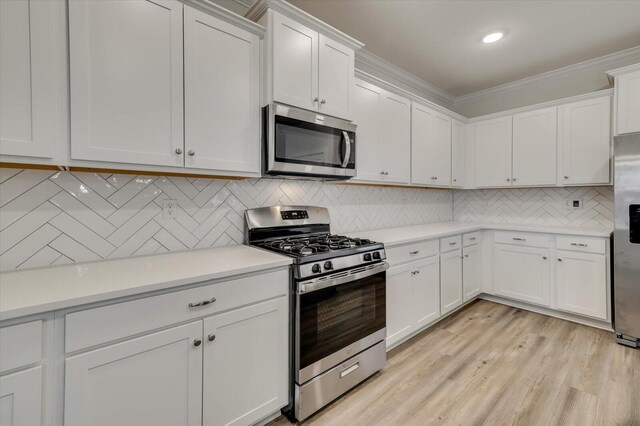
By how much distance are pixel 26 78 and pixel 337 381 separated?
2118 mm

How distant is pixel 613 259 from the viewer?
2650 millimetres

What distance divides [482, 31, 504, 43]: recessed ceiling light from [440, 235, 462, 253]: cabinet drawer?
189 cm

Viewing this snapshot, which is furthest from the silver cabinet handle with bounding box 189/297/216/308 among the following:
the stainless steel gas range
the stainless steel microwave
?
the stainless steel microwave

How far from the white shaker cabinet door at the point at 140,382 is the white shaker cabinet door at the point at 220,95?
2.96 ft

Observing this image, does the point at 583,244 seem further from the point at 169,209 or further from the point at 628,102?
the point at 169,209

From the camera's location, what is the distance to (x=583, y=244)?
289 centimetres

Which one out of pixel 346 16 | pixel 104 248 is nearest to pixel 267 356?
pixel 104 248

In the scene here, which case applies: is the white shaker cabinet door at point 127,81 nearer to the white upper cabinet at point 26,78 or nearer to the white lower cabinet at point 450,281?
the white upper cabinet at point 26,78

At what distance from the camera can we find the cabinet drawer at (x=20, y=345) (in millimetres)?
942

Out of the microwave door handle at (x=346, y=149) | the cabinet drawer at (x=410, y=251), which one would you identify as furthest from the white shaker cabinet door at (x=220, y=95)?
the cabinet drawer at (x=410, y=251)

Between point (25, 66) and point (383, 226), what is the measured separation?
2.89 metres

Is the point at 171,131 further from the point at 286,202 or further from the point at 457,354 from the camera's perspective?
the point at 457,354

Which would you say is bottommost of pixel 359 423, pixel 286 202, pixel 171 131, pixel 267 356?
pixel 359 423

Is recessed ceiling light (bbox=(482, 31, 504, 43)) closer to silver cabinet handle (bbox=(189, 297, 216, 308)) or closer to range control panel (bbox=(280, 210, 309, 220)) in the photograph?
range control panel (bbox=(280, 210, 309, 220))
